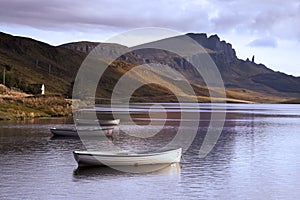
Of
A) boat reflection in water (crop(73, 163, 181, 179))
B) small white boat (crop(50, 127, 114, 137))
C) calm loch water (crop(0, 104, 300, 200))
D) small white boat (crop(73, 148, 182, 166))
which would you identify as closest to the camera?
calm loch water (crop(0, 104, 300, 200))

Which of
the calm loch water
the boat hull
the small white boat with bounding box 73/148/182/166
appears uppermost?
the boat hull

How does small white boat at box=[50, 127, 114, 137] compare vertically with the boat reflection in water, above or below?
above

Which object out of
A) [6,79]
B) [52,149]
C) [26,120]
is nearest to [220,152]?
[52,149]

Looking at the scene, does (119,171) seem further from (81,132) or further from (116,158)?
(81,132)

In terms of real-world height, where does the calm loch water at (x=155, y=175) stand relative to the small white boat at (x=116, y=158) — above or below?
below

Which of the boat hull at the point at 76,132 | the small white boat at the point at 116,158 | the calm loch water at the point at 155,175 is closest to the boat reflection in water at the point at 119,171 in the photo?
the calm loch water at the point at 155,175

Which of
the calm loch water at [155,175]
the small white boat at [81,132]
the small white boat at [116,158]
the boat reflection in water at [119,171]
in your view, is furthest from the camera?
the small white boat at [81,132]

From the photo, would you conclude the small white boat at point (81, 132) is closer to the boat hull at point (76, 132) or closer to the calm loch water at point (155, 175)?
the boat hull at point (76, 132)

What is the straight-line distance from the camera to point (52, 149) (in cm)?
5247

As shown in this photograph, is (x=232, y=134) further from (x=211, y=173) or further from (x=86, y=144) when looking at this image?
(x=211, y=173)

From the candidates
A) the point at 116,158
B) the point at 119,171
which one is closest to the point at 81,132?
the point at 116,158

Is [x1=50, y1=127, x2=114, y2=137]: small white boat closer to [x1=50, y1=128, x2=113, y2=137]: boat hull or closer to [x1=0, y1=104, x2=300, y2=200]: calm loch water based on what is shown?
[x1=50, y1=128, x2=113, y2=137]: boat hull

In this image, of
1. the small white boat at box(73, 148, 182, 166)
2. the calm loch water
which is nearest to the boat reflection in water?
the calm loch water

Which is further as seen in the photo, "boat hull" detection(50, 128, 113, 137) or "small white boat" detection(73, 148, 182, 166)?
"boat hull" detection(50, 128, 113, 137)
